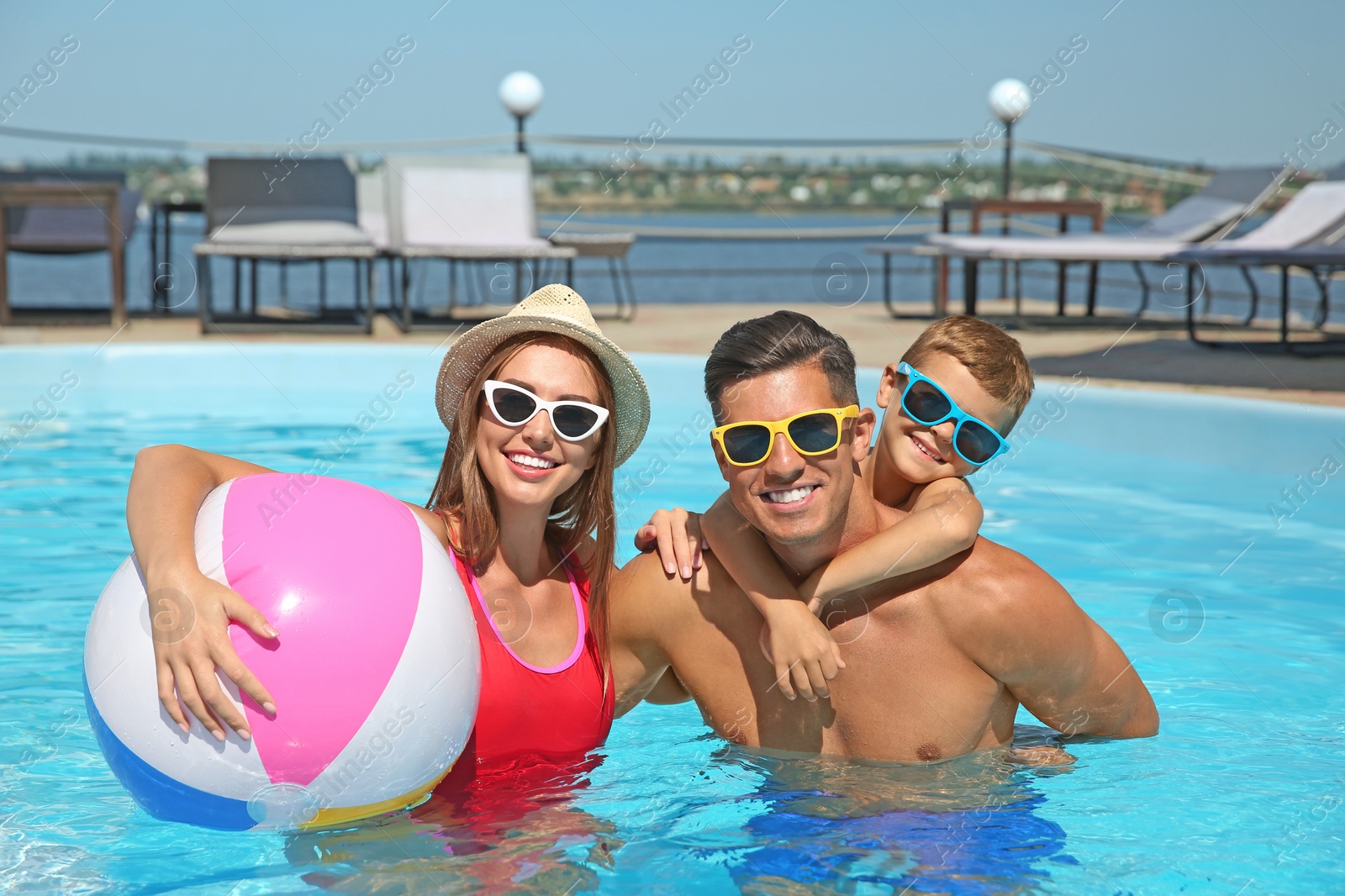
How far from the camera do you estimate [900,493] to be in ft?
10.6

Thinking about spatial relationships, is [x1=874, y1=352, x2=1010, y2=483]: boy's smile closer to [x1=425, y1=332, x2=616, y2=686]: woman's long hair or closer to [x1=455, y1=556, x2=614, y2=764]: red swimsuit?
[x1=425, y1=332, x2=616, y2=686]: woman's long hair

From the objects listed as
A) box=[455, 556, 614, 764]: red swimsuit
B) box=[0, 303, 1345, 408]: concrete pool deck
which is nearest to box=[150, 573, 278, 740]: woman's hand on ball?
box=[455, 556, 614, 764]: red swimsuit

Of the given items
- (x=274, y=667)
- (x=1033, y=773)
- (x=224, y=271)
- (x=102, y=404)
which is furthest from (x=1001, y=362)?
(x=224, y=271)

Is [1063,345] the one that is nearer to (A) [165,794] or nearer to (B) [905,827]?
(B) [905,827]

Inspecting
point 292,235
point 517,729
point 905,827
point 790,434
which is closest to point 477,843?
point 517,729

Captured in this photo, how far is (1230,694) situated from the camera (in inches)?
181

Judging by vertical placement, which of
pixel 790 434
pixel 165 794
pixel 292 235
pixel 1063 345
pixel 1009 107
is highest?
pixel 1009 107

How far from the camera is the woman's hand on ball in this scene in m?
2.18

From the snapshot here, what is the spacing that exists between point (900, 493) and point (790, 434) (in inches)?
28.8

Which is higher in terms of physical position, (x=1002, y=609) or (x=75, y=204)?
(x=75, y=204)

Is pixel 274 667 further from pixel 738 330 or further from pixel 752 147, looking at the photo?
pixel 752 147

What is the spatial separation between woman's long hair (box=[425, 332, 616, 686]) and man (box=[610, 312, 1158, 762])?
0.26 feet

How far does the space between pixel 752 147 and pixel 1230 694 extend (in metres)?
10.3

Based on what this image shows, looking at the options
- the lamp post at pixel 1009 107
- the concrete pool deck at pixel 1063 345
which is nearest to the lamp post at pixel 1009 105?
the lamp post at pixel 1009 107
